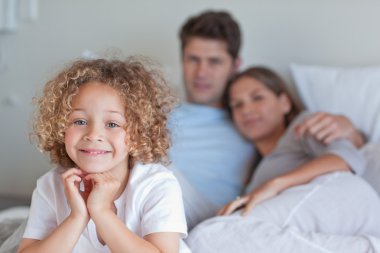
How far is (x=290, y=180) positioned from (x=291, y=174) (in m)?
0.02

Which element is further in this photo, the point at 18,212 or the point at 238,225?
the point at 18,212

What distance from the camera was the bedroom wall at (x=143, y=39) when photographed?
1.80m

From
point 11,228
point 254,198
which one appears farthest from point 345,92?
point 11,228

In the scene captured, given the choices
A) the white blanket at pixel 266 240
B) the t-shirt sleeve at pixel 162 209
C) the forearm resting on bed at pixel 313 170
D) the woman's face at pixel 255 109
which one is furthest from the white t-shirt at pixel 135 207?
the woman's face at pixel 255 109

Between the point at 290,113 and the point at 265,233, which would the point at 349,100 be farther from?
the point at 265,233

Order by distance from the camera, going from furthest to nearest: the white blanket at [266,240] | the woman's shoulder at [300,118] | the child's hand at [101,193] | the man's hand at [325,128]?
the woman's shoulder at [300,118] → the man's hand at [325,128] → the white blanket at [266,240] → the child's hand at [101,193]

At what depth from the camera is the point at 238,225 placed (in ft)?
3.73

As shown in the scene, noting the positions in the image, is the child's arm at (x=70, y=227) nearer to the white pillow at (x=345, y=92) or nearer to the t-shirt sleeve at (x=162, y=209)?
the t-shirt sleeve at (x=162, y=209)

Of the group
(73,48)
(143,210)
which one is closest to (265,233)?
(143,210)

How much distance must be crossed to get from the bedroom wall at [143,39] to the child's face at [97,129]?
828 millimetres

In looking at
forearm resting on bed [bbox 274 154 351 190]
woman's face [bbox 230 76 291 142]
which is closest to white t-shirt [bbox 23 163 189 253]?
forearm resting on bed [bbox 274 154 351 190]

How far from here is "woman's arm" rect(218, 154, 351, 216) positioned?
126 centimetres

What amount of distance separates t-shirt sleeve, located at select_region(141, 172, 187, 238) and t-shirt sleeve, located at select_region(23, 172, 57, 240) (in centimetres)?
18

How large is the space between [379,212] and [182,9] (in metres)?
1.09
